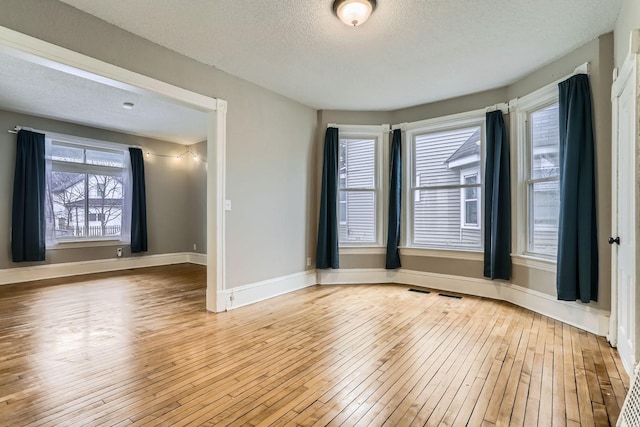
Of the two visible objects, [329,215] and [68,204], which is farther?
[68,204]

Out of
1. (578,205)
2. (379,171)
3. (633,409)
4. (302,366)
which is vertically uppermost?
(379,171)

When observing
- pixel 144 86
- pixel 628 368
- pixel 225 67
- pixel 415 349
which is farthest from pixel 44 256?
pixel 628 368

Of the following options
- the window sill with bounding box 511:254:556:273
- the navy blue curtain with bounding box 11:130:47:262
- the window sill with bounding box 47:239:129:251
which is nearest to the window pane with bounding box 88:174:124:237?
the window sill with bounding box 47:239:129:251

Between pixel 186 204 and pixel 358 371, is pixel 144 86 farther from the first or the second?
pixel 186 204

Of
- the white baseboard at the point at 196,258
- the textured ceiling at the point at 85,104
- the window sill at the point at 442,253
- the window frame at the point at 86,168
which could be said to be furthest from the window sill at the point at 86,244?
the window sill at the point at 442,253

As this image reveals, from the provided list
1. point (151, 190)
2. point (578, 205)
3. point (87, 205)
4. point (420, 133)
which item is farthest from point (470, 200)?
point (87, 205)

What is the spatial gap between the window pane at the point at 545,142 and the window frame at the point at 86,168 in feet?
22.6

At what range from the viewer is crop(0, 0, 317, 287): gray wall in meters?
2.51

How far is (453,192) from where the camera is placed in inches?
183

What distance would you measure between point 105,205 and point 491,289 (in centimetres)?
683

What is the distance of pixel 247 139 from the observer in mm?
3949

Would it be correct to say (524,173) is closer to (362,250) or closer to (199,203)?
(362,250)

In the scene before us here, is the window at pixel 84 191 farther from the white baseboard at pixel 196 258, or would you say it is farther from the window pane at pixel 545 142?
the window pane at pixel 545 142

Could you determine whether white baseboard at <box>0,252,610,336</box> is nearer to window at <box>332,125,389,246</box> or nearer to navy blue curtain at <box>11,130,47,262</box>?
navy blue curtain at <box>11,130,47,262</box>
